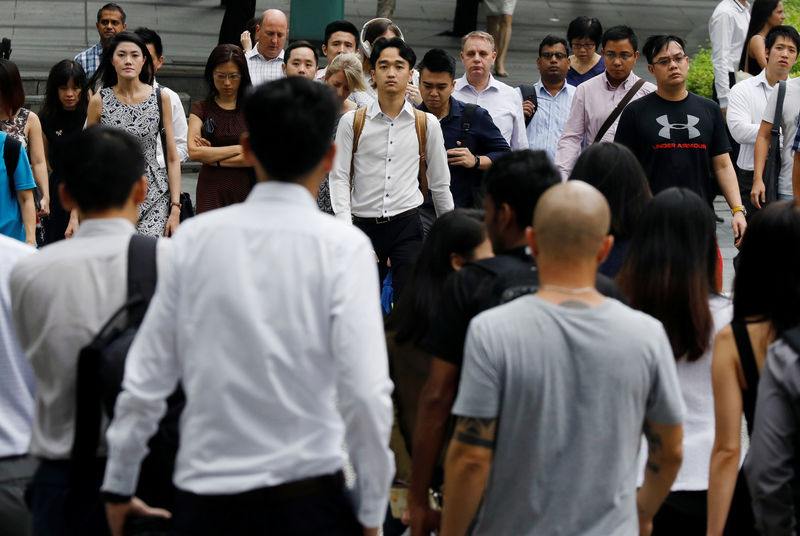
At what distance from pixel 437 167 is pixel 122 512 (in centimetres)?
424

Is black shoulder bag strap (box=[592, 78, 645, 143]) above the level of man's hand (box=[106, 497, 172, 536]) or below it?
above

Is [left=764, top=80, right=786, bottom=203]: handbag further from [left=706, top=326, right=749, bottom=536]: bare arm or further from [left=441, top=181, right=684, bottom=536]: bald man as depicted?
[left=441, top=181, right=684, bottom=536]: bald man

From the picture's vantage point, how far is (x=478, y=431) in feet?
9.47

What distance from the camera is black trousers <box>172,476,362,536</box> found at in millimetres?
2676

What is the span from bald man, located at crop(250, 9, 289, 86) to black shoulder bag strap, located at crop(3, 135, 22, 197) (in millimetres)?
3312

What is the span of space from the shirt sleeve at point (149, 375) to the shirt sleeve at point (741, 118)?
633 cm

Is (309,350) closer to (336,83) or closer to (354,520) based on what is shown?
(354,520)

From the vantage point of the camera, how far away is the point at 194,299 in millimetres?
2715

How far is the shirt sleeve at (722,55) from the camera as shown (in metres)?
11.6

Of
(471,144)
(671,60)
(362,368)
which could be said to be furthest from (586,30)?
(362,368)

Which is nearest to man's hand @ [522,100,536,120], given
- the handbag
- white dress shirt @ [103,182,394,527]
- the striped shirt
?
the handbag

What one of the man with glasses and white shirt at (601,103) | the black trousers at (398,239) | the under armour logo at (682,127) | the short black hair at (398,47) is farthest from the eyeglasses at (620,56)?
the black trousers at (398,239)

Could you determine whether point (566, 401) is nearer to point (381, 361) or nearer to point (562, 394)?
point (562, 394)

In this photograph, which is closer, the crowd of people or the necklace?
the crowd of people
